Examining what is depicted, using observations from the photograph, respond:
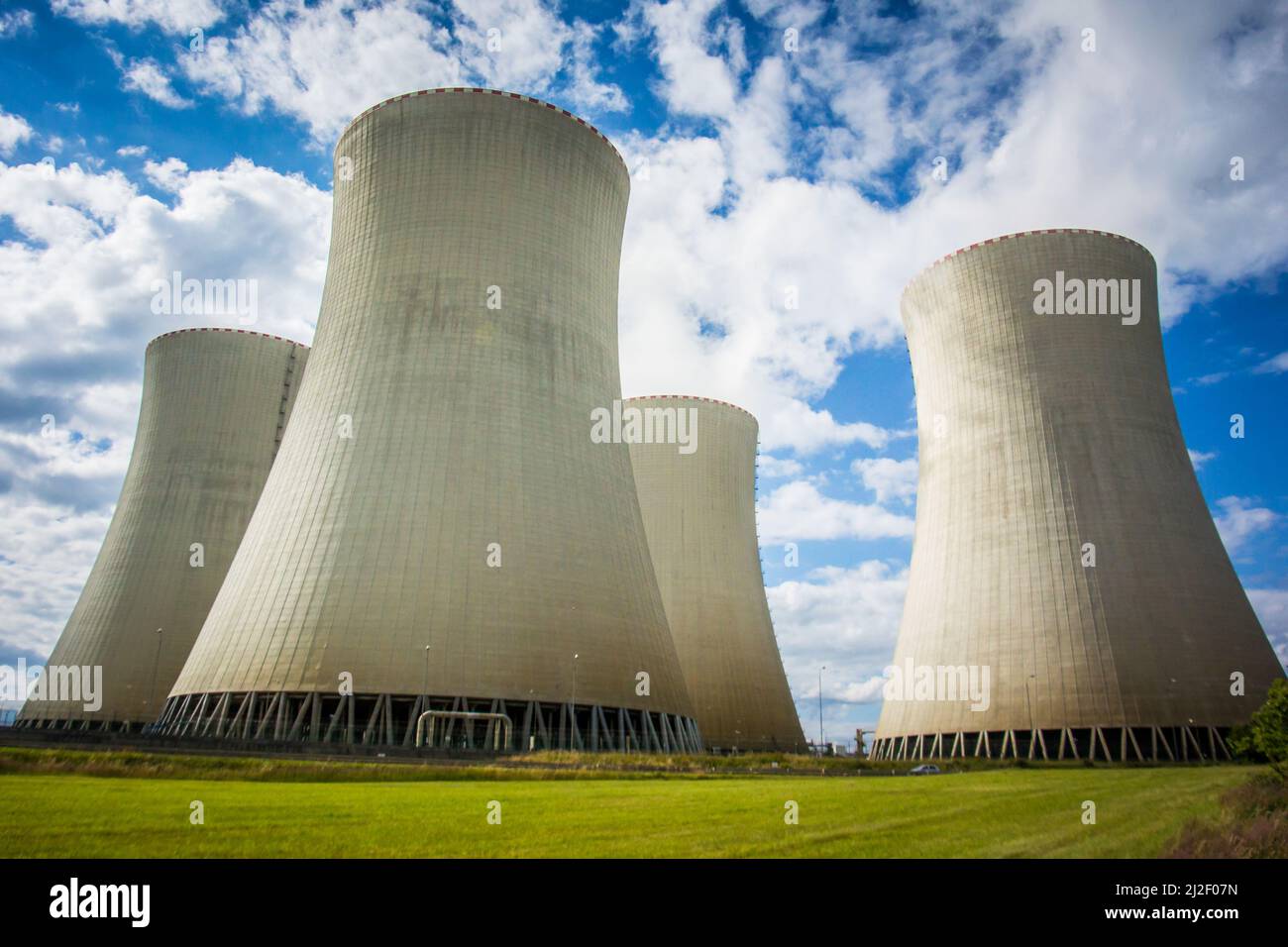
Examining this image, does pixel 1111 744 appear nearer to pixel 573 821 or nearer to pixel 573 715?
pixel 573 715

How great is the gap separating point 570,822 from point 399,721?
15421mm

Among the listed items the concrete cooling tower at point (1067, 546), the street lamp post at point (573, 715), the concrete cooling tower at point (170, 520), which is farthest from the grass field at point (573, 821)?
the concrete cooling tower at point (170, 520)

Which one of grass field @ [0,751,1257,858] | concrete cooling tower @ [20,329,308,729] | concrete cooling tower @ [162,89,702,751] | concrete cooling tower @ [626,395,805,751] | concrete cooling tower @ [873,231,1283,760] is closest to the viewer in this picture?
grass field @ [0,751,1257,858]

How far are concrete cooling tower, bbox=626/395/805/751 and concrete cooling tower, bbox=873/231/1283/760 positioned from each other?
26.2 feet

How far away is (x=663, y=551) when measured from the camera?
122ft

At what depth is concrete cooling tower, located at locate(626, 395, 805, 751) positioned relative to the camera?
3616cm

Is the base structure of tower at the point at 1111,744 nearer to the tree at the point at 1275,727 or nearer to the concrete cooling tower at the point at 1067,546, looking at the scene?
the concrete cooling tower at the point at 1067,546

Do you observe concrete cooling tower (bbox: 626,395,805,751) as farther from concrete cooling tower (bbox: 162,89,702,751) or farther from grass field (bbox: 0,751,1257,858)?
grass field (bbox: 0,751,1257,858)

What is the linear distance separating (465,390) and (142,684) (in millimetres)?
19577

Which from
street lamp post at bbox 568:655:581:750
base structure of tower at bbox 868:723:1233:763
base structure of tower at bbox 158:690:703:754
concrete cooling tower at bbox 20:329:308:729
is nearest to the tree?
base structure of tower at bbox 868:723:1233:763

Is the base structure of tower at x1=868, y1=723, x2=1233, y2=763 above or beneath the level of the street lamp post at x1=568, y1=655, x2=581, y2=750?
beneath

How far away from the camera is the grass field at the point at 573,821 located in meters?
5.66

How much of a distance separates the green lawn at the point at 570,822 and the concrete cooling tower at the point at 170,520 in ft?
77.9
